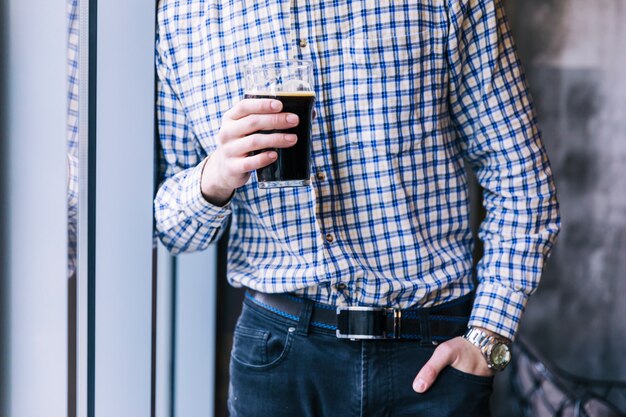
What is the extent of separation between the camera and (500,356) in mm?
1418

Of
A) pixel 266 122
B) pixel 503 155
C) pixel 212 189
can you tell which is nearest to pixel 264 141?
pixel 266 122

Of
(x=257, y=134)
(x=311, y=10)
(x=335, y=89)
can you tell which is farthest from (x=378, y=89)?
(x=257, y=134)

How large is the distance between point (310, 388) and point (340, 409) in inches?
2.6

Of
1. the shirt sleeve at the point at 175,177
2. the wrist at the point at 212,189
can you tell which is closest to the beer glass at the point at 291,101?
the wrist at the point at 212,189

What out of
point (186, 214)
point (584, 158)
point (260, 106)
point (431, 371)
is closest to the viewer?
point (260, 106)

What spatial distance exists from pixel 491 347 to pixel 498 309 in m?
0.08

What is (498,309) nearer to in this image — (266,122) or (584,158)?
(266,122)

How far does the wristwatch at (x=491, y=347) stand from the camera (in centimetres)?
141

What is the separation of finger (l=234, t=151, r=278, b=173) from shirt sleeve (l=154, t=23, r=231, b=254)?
231 millimetres

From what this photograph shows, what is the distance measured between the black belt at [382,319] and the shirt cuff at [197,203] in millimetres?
183

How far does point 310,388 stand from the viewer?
138 centimetres

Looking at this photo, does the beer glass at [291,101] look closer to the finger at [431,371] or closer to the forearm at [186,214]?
the forearm at [186,214]

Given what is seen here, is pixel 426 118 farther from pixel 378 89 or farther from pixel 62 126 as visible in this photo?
pixel 62 126

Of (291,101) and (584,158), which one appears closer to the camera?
(291,101)
